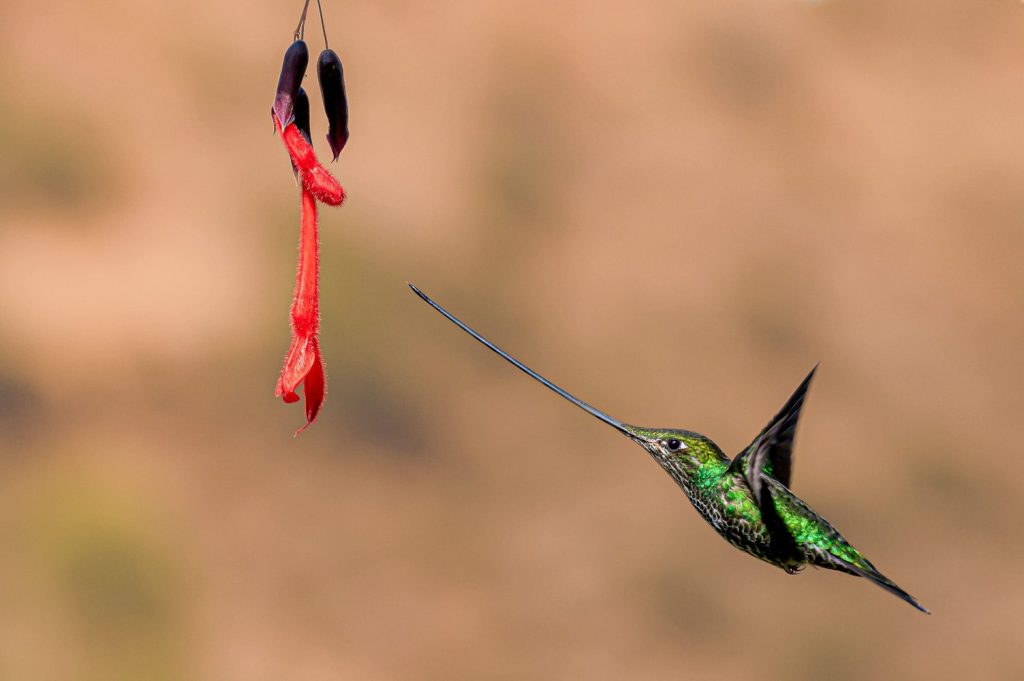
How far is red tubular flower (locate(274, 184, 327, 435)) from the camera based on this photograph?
4.66 feet

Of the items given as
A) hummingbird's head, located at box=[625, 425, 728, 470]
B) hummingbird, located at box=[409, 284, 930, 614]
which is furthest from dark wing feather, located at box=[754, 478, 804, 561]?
hummingbird's head, located at box=[625, 425, 728, 470]

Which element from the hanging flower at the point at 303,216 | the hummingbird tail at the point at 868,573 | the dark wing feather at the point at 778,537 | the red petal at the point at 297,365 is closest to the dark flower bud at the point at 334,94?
the hanging flower at the point at 303,216

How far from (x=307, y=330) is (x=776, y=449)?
27.2 inches

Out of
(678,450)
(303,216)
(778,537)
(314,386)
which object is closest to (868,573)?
(778,537)

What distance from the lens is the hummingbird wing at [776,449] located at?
4.36ft

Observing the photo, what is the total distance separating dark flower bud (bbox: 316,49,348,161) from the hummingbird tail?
86 centimetres

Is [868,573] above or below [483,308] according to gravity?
above

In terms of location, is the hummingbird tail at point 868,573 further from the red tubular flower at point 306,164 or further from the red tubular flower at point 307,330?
the red tubular flower at point 306,164

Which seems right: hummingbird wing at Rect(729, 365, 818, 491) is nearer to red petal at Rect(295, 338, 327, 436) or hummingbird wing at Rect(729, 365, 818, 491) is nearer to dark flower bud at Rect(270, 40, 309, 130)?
red petal at Rect(295, 338, 327, 436)

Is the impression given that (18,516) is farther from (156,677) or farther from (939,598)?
(939,598)

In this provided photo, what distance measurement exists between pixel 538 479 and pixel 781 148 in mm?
3273

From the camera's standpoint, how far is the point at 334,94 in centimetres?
151

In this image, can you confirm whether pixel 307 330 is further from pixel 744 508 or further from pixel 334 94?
pixel 744 508

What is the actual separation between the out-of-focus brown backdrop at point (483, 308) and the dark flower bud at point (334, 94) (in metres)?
3.70
